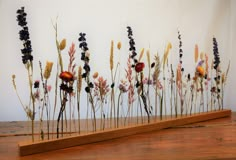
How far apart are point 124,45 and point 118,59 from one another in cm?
7

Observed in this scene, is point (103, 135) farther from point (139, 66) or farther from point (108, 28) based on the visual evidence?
point (108, 28)

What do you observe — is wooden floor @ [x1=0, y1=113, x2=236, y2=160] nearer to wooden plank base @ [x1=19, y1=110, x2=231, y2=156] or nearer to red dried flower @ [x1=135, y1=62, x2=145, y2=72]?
wooden plank base @ [x1=19, y1=110, x2=231, y2=156]

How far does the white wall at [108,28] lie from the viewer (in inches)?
48.3

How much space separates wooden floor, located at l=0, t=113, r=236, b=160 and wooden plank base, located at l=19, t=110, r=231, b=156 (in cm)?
2

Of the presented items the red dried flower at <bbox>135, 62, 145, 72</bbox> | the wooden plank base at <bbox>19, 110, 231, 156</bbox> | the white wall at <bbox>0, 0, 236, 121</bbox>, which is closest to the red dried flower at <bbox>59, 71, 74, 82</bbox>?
the wooden plank base at <bbox>19, 110, 231, 156</bbox>

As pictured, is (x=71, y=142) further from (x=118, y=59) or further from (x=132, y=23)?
(x=132, y=23)

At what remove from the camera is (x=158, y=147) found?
0.80 meters

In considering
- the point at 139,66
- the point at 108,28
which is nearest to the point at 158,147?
the point at 139,66

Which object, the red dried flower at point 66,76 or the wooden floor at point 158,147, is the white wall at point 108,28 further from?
the red dried flower at point 66,76

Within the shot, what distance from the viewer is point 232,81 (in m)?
1.52

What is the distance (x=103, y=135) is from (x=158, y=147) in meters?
0.18

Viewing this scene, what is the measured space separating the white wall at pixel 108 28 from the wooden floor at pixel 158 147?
35cm

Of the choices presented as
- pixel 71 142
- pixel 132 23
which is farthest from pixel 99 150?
pixel 132 23

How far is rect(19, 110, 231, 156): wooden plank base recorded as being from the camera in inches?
29.8
